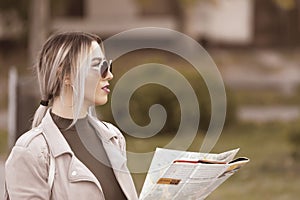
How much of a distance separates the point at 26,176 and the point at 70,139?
0.27 meters

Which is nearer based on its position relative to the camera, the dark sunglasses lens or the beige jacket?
the beige jacket

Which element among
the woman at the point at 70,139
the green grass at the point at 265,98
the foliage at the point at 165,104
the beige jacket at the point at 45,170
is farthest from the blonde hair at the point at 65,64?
the green grass at the point at 265,98

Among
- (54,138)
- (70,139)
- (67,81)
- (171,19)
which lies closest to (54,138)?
(54,138)

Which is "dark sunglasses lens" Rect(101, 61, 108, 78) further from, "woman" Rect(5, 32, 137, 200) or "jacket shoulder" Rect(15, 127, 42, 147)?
"jacket shoulder" Rect(15, 127, 42, 147)

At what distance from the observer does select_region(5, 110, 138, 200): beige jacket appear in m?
3.22

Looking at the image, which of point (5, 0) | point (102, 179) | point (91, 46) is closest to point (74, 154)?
point (102, 179)

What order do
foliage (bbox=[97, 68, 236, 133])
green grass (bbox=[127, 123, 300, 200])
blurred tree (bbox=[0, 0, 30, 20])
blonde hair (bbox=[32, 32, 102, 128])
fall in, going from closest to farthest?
1. blonde hair (bbox=[32, 32, 102, 128])
2. green grass (bbox=[127, 123, 300, 200])
3. foliage (bbox=[97, 68, 236, 133])
4. blurred tree (bbox=[0, 0, 30, 20])

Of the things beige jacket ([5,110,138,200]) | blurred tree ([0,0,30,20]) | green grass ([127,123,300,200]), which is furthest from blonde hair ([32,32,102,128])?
blurred tree ([0,0,30,20])

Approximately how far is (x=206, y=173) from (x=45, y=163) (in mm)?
555

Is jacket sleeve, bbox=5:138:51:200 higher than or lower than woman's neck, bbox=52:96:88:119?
lower

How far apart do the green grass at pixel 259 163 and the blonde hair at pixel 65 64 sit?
6.37 meters

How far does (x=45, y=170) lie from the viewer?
3256 mm

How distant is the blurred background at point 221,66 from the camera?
1177cm

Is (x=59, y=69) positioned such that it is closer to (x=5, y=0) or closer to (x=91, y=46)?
(x=91, y=46)
